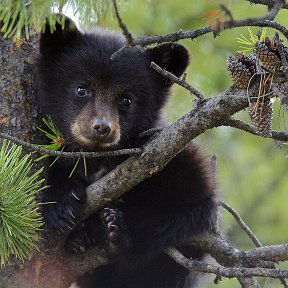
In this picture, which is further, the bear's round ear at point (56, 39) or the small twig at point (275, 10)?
the bear's round ear at point (56, 39)

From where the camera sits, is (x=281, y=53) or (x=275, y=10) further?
(x=281, y=53)

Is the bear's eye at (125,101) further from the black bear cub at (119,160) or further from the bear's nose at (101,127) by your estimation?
the bear's nose at (101,127)

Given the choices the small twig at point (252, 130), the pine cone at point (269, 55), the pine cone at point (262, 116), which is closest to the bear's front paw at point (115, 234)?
the small twig at point (252, 130)

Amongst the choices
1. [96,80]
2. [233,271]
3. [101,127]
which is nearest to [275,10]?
[233,271]

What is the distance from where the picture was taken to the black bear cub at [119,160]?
3.87 m

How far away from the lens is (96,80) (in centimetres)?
404

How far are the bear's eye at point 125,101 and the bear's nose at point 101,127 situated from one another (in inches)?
19.9

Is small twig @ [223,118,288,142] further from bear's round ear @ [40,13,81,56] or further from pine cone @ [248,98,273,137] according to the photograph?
bear's round ear @ [40,13,81,56]

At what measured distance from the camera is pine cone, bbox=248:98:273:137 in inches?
108

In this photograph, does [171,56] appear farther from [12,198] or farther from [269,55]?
[12,198]

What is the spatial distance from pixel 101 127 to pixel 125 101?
0.60 metres

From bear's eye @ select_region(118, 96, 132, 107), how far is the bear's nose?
505mm

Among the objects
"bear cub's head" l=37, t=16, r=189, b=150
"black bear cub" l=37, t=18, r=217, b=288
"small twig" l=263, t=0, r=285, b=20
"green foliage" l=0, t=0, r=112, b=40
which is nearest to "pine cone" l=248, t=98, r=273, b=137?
"small twig" l=263, t=0, r=285, b=20

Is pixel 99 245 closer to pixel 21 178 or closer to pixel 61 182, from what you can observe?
pixel 61 182
